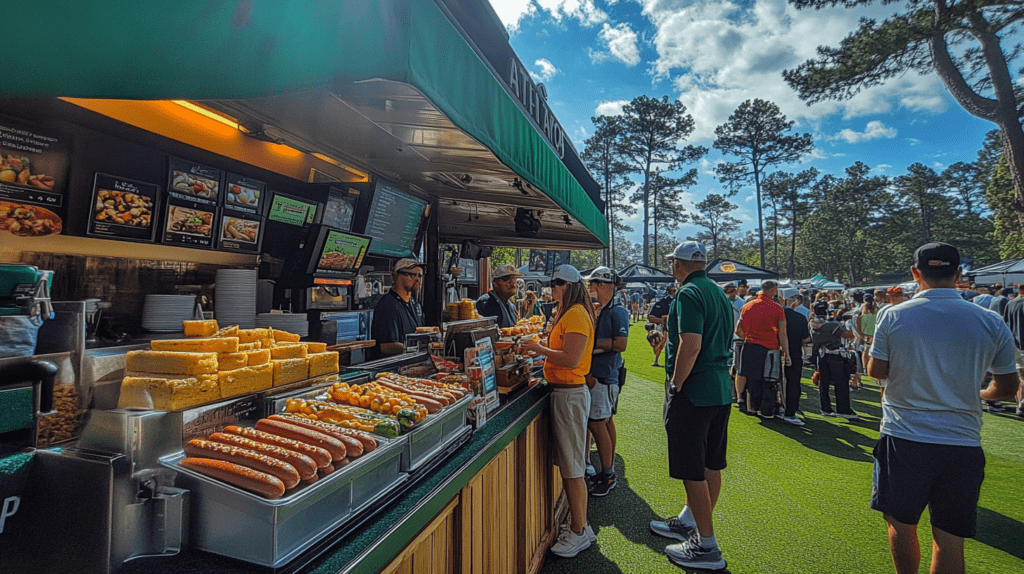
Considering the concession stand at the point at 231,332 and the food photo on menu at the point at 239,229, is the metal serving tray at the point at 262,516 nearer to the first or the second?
the concession stand at the point at 231,332

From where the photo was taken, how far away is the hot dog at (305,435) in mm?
1532

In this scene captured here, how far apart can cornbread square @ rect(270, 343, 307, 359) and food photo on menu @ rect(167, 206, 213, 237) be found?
2.79 metres

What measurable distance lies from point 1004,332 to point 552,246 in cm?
932

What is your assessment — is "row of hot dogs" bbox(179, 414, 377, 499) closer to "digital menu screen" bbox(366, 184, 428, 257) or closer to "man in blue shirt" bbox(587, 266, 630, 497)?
"man in blue shirt" bbox(587, 266, 630, 497)

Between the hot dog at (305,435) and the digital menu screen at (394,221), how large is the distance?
→ 3940mm

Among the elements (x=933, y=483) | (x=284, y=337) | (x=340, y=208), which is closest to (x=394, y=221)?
(x=340, y=208)

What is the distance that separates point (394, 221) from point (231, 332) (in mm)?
3679

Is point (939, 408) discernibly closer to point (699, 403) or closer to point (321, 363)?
point (699, 403)

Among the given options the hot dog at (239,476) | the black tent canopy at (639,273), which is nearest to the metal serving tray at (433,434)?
the hot dog at (239,476)

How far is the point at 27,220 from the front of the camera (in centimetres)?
334

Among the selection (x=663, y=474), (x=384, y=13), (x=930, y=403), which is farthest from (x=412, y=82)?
(x=663, y=474)

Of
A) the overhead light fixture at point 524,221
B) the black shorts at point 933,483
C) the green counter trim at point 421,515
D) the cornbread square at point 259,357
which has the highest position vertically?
the overhead light fixture at point 524,221

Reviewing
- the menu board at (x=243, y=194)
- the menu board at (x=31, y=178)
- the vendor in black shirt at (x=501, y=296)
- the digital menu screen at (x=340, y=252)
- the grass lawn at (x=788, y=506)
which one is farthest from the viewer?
the vendor in black shirt at (x=501, y=296)

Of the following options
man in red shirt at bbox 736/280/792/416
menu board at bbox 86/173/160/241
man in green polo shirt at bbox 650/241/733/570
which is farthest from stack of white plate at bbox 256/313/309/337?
man in red shirt at bbox 736/280/792/416
